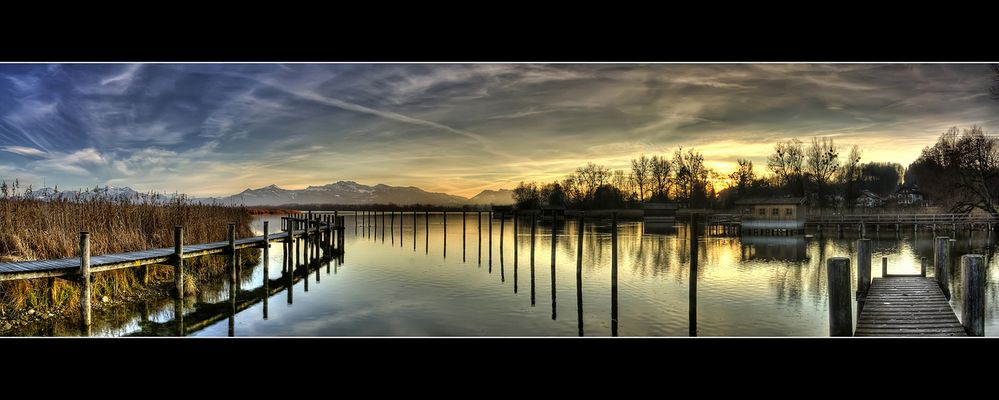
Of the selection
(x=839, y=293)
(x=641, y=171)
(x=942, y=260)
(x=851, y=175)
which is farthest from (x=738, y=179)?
(x=839, y=293)

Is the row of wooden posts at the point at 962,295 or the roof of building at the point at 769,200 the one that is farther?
the roof of building at the point at 769,200

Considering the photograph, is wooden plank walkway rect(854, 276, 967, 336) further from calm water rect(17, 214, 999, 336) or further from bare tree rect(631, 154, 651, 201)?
bare tree rect(631, 154, 651, 201)

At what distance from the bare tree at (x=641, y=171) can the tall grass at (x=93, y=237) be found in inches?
521

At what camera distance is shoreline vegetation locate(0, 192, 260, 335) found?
26.4 ft

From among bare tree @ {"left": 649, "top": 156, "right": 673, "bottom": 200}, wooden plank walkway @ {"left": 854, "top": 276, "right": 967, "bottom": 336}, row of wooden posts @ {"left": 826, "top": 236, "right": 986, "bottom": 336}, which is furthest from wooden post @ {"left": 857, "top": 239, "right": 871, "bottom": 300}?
bare tree @ {"left": 649, "top": 156, "right": 673, "bottom": 200}

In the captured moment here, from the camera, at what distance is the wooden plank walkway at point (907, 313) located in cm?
602

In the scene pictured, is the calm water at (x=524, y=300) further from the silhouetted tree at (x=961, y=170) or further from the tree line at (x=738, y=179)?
the tree line at (x=738, y=179)

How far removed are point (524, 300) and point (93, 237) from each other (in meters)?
8.37

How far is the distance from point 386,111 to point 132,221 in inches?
235

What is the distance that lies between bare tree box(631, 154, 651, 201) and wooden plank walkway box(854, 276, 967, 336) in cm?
1089

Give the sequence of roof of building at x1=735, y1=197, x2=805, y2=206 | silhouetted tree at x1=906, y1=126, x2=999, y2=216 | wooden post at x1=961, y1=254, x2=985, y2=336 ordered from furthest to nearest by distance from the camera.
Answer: roof of building at x1=735, y1=197, x2=805, y2=206 < silhouetted tree at x1=906, y1=126, x2=999, y2=216 < wooden post at x1=961, y1=254, x2=985, y2=336

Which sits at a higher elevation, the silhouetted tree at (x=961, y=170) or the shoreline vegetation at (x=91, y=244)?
the silhouetted tree at (x=961, y=170)

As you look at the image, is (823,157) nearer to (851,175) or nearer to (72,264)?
(851,175)

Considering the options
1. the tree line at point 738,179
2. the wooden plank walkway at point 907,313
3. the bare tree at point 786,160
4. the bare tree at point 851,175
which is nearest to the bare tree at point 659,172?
the tree line at point 738,179
